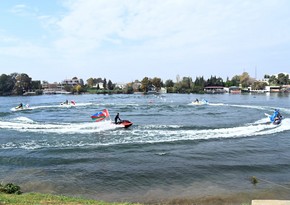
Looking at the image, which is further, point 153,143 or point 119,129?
point 119,129

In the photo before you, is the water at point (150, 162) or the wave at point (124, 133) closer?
the water at point (150, 162)

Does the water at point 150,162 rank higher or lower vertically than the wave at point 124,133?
lower

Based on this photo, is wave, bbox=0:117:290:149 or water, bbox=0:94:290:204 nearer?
water, bbox=0:94:290:204

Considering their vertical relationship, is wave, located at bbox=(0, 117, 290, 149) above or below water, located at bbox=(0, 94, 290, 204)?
above

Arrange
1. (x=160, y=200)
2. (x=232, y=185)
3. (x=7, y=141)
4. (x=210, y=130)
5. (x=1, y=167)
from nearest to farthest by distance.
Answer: (x=160, y=200) < (x=232, y=185) < (x=1, y=167) < (x=7, y=141) < (x=210, y=130)

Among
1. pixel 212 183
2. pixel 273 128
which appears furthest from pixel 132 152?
pixel 273 128

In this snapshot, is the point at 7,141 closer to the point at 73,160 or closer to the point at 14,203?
the point at 73,160

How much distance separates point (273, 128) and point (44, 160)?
2893 cm

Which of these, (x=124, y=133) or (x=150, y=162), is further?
(x=124, y=133)

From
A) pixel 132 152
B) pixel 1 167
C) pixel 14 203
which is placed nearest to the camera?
pixel 14 203

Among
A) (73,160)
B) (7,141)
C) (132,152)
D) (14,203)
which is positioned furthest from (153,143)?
(14,203)

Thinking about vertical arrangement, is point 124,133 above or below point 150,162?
above

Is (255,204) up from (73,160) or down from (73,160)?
up

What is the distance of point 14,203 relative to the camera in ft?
36.6
